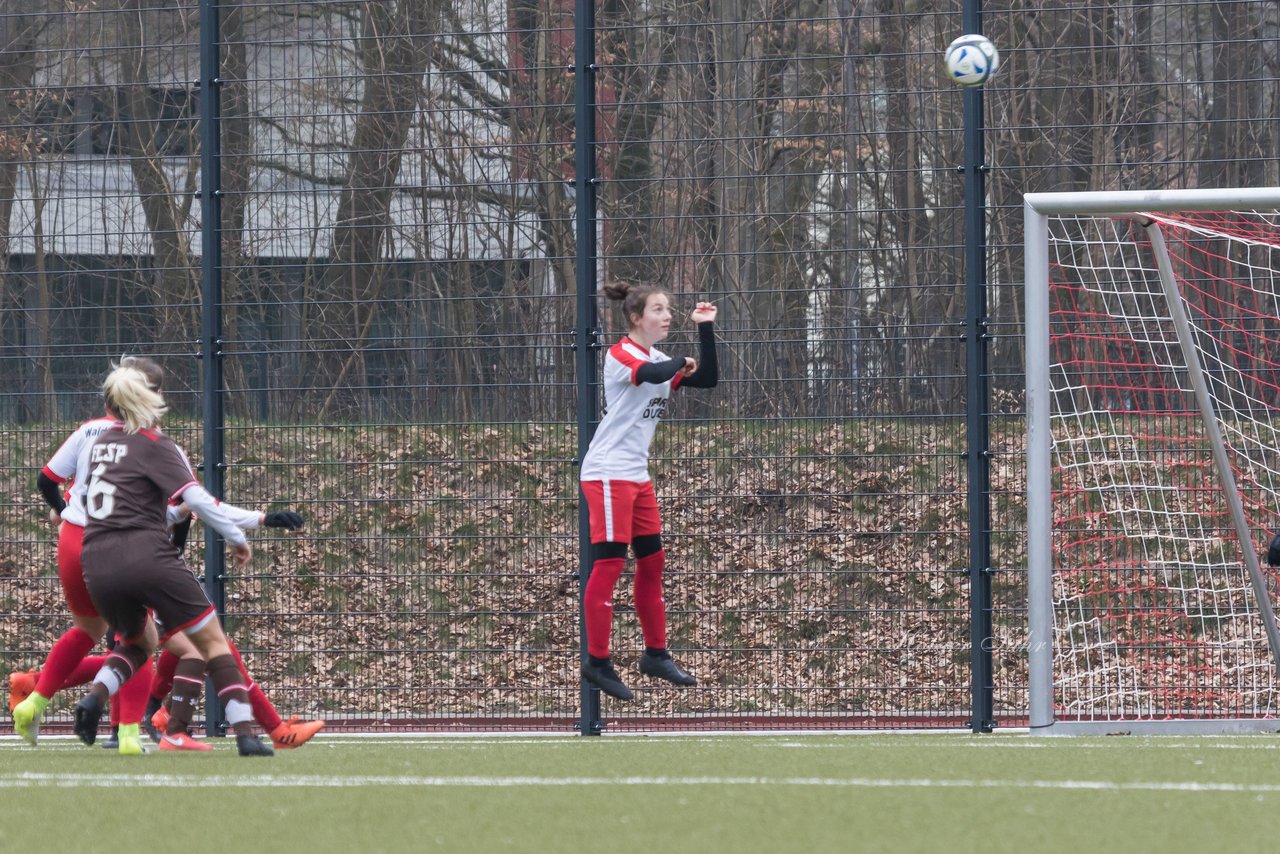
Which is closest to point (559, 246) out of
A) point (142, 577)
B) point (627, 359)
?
point (627, 359)

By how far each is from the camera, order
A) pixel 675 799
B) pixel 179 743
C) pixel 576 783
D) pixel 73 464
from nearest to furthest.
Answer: pixel 675 799, pixel 576 783, pixel 179 743, pixel 73 464

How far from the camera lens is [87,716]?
6992mm

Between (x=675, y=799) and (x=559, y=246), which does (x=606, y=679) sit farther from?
(x=675, y=799)

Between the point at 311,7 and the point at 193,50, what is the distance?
0.85 m

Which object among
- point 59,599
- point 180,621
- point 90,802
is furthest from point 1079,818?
point 59,599

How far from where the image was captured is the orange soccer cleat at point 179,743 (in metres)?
7.39

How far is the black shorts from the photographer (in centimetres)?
653

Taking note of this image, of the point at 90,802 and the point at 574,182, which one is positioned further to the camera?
the point at 574,182

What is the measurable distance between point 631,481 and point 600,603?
617 mm

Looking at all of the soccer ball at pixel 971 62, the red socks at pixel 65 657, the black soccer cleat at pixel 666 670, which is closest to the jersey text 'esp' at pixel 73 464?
the red socks at pixel 65 657

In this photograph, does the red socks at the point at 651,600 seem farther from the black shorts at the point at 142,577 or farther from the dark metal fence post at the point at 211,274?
the dark metal fence post at the point at 211,274

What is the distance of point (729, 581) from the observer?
464 inches

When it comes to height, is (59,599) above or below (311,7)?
below

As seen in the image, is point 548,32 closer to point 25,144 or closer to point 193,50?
point 193,50
